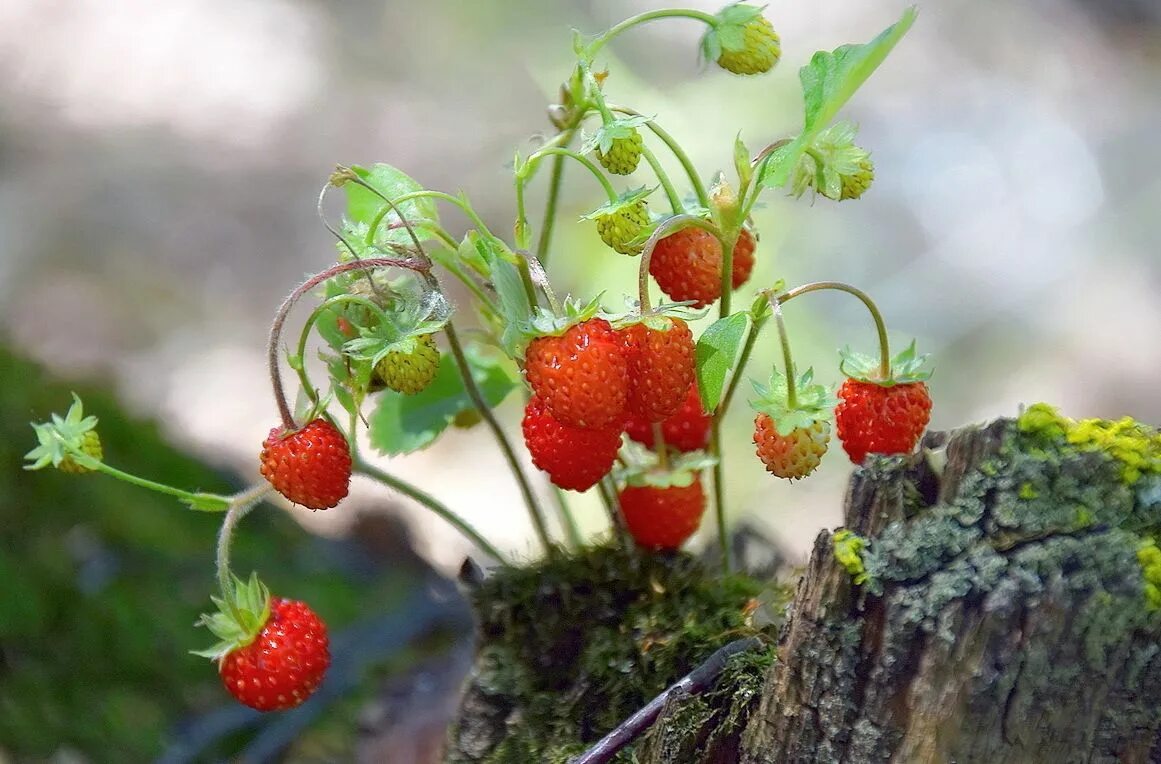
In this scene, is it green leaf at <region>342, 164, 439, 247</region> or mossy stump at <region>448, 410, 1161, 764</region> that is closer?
mossy stump at <region>448, 410, 1161, 764</region>

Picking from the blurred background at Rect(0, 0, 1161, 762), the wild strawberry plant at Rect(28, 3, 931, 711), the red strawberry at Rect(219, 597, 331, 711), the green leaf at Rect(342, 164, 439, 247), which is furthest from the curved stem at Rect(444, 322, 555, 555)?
the blurred background at Rect(0, 0, 1161, 762)

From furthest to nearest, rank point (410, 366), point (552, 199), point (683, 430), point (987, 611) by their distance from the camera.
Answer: point (683, 430) < point (552, 199) < point (410, 366) < point (987, 611)

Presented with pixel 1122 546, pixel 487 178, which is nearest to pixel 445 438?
pixel 487 178

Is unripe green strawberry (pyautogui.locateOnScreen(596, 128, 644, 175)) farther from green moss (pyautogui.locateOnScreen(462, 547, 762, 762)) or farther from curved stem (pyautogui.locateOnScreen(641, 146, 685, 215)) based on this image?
green moss (pyautogui.locateOnScreen(462, 547, 762, 762))

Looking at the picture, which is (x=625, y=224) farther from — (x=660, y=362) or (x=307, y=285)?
(x=307, y=285)

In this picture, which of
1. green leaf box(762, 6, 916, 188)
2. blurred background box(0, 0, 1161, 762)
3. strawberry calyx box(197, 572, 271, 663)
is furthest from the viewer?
blurred background box(0, 0, 1161, 762)

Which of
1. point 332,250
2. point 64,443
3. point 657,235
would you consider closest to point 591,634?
point 657,235
